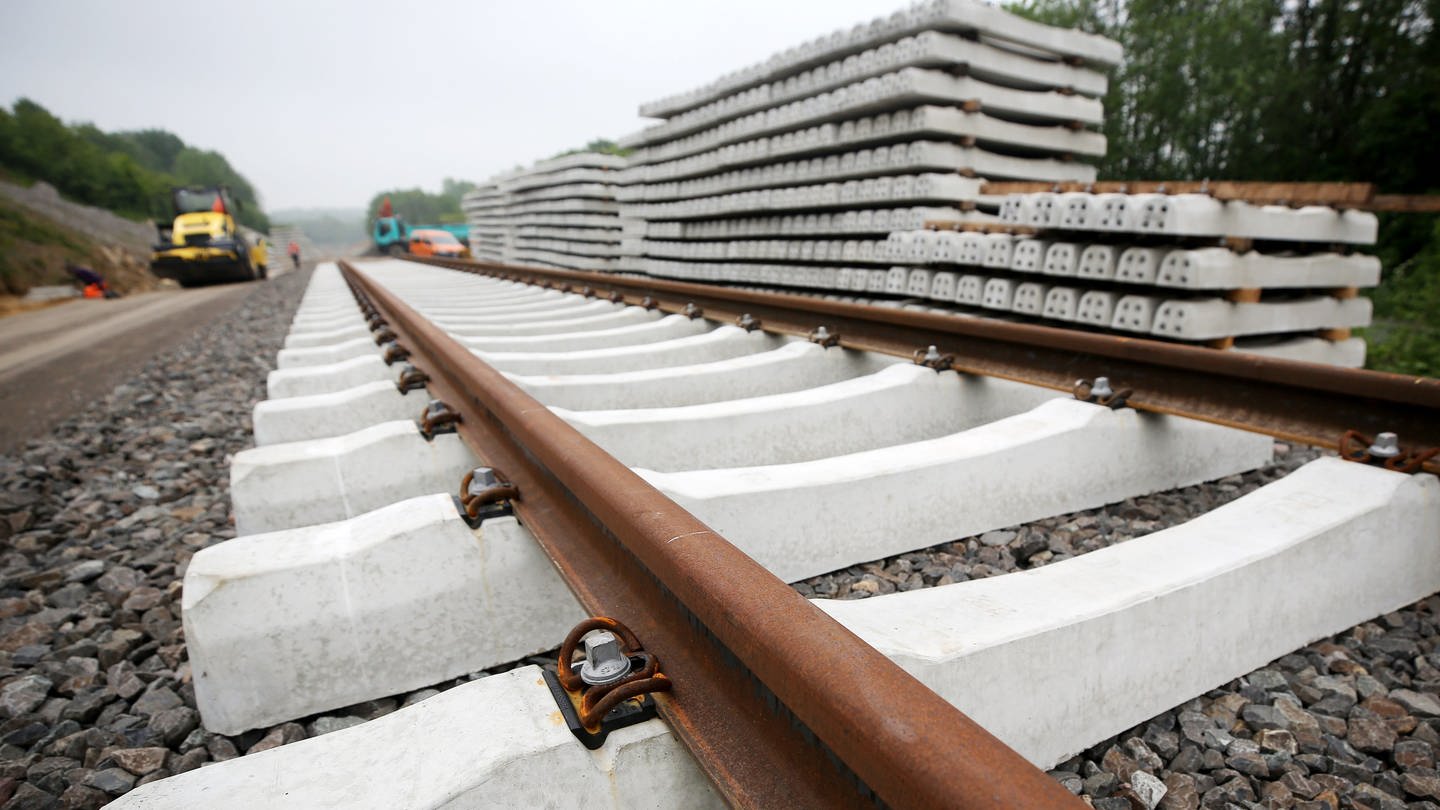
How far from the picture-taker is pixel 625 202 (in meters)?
14.4

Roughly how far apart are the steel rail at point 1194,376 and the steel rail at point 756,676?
175cm

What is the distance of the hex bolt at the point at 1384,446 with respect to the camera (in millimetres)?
1690

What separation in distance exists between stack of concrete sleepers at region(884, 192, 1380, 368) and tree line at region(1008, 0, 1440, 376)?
31.2ft

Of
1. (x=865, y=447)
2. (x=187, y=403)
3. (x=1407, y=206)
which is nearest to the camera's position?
(x=865, y=447)

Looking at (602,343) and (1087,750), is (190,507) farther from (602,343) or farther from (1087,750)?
(1087,750)

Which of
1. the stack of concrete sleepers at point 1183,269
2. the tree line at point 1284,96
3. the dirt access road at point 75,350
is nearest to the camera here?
the stack of concrete sleepers at point 1183,269

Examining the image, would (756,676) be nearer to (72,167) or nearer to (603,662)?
(603,662)

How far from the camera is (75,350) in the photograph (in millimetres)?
8164

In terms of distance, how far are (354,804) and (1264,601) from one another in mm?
1501

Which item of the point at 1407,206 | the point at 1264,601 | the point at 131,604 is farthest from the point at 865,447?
the point at 1407,206

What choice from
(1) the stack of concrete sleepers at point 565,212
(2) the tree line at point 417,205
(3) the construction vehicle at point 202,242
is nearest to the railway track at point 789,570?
(1) the stack of concrete sleepers at point 565,212

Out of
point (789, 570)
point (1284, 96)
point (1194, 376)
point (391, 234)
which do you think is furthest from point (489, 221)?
point (789, 570)

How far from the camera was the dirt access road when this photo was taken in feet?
16.1

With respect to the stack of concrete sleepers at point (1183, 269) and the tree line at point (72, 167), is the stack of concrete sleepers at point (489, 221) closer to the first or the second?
the stack of concrete sleepers at point (1183, 269)
